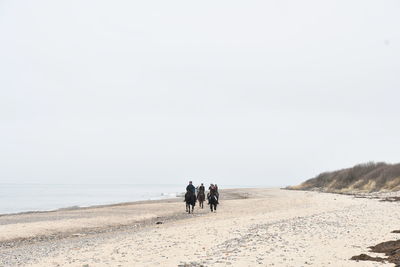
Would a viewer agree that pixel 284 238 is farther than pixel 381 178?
No

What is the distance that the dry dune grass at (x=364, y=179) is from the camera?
5366cm

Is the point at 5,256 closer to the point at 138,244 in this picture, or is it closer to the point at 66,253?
the point at 66,253

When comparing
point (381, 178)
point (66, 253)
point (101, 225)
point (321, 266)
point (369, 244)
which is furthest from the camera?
point (381, 178)

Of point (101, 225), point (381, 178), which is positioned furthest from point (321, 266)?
point (381, 178)

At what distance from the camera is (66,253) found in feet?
49.1

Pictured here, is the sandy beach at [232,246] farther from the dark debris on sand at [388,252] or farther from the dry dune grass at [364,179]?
the dry dune grass at [364,179]

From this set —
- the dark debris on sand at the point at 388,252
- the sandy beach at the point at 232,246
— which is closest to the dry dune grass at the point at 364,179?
the sandy beach at the point at 232,246

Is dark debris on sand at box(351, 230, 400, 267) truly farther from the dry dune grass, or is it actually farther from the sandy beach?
the dry dune grass

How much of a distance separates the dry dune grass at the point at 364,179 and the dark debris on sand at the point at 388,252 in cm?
3871

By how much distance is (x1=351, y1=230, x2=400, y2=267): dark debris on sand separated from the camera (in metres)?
11.6

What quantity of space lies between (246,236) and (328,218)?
715cm

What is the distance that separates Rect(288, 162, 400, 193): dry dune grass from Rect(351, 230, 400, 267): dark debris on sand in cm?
3871

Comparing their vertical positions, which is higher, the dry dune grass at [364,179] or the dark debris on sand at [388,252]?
the dry dune grass at [364,179]

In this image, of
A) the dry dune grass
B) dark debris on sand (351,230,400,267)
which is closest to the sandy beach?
dark debris on sand (351,230,400,267)
